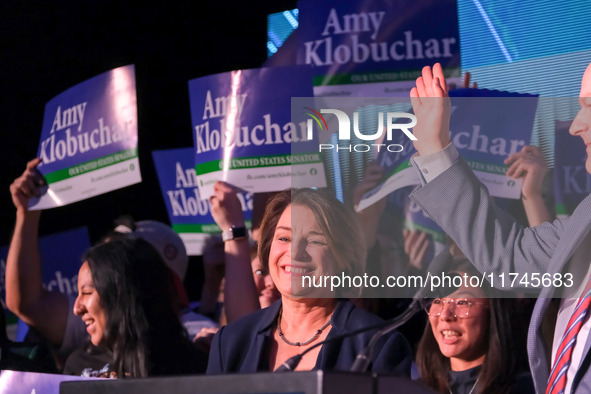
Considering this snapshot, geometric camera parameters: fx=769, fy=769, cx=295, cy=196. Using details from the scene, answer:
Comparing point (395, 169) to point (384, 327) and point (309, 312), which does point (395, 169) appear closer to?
point (309, 312)

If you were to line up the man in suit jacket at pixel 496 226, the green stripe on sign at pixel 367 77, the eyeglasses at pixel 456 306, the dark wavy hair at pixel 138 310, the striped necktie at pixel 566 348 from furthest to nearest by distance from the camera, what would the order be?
the green stripe on sign at pixel 367 77
the dark wavy hair at pixel 138 310
the eyeglasses at pixel 456 306
the man in suit jacket at pixel 496 226
the striped necktie at pixel 566 348

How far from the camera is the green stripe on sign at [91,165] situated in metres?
3.32

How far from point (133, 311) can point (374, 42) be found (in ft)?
4.42

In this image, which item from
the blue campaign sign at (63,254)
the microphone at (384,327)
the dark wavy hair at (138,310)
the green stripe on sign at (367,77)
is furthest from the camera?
the blue campaign sign at (63,254)

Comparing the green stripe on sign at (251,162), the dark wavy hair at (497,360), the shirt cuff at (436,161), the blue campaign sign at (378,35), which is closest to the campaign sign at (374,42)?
the blue campaign sign at (378,35)

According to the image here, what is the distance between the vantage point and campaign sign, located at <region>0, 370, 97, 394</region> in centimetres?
220

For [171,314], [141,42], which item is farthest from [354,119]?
[141,42]

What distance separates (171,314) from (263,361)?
0.90m

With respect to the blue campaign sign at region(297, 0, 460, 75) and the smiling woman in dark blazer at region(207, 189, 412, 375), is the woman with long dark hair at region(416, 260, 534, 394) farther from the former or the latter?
the blue campaign sign at region(297, 0, 460, 75)

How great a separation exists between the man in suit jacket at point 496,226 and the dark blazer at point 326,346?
31cm

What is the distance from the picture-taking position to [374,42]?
114 inches

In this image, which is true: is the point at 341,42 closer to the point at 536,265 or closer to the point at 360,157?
the point at 360,157

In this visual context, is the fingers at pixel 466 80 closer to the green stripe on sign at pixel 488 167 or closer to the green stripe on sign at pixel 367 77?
the green stripe on sign at pixel 367 77

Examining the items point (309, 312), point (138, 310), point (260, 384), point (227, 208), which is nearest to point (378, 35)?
point (227, 208)
